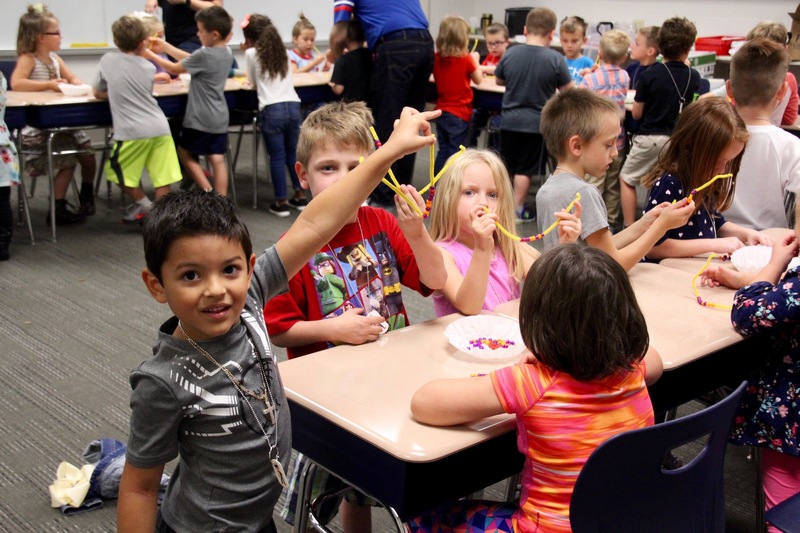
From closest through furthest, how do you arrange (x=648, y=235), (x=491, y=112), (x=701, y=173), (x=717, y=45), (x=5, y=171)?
(x=648, y=235) < (x=701, y=173) < (x=5, y=171) < (x=491, y=112) < (x=717, y=45)

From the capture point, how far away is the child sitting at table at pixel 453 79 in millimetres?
5566

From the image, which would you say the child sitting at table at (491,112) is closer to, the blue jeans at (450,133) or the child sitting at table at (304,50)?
the blue jeans at (450,133)

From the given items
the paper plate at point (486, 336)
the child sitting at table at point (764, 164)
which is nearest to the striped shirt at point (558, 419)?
the paper plate at point (486, 336)

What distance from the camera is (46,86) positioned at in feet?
15.9

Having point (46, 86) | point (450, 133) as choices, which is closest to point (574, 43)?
point (450, 133)

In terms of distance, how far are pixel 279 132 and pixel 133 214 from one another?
105cm

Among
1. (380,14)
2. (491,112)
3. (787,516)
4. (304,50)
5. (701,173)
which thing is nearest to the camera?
(787,516)

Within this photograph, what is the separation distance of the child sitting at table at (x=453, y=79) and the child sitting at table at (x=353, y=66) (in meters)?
0.52

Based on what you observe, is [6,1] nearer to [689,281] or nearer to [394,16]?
[394,16]

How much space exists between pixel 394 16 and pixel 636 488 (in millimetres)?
4135

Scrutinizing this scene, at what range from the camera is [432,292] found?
2.07m

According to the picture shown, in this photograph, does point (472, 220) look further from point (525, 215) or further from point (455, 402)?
point (525, 215)

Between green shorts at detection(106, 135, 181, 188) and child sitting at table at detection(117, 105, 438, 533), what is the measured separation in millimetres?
3669

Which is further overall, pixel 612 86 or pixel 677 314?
pixel 612 86
